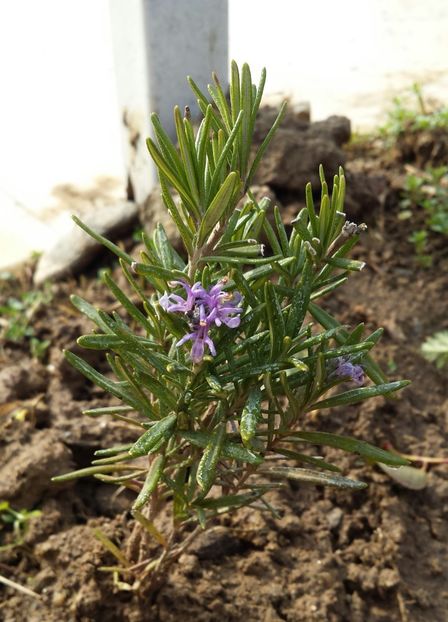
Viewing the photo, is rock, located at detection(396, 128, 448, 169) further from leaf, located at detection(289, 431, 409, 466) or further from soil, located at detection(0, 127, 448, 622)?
leaf, located at detection(289, 431, 409, 466)

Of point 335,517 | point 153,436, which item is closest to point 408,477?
point 335,517

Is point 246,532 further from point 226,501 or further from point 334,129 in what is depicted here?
point 334,129

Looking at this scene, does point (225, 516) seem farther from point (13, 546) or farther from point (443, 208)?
point (443, 208)

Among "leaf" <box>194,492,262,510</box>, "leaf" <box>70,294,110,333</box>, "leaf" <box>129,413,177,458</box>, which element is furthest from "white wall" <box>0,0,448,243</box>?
"leaf" <box>129,413,177,458</box>

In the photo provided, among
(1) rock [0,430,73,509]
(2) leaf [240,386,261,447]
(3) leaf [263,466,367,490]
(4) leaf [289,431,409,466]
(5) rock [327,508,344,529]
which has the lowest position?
(5) rock [327,508,344,529]

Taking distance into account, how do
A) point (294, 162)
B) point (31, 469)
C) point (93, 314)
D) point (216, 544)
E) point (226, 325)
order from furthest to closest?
point (294, 162) → point (31, 469) → point (216, 544) → point (93, 314) → point (226, 325)

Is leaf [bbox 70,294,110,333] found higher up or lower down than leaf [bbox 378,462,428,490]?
higher up

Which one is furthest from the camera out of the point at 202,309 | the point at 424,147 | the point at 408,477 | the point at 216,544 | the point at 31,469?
the point at 424,147

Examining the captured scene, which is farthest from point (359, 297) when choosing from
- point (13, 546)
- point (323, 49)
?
point (323, 49)
